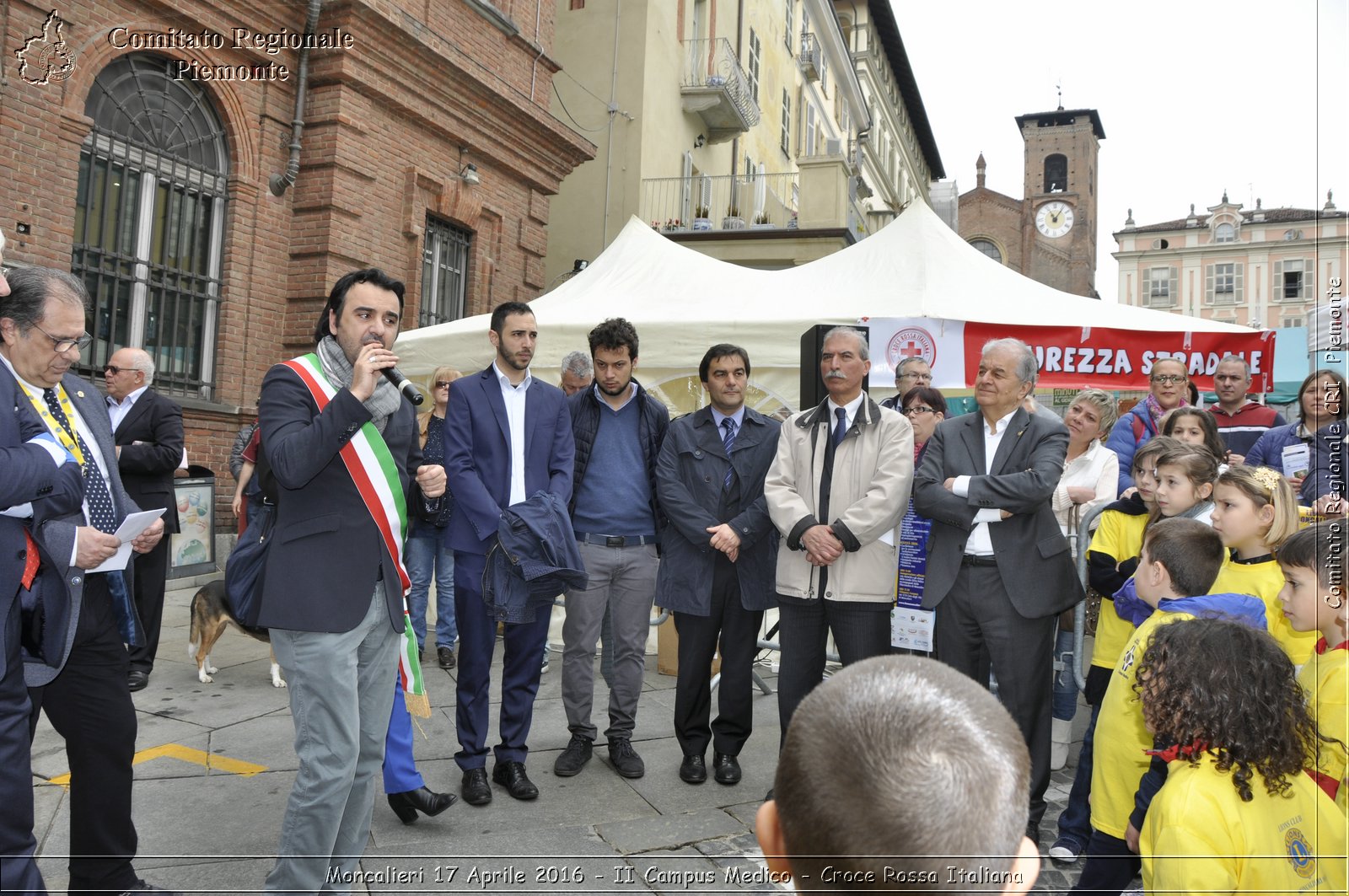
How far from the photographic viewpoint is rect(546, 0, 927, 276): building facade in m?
16.1

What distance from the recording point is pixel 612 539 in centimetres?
452

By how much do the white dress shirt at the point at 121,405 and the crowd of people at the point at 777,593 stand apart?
0.6 inches

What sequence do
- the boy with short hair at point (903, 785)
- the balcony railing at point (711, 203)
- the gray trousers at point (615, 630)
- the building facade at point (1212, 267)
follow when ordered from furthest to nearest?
the building facade at point (1212, 267) < the balcony railing at point (711, 203) < the gray trousers at point (615, 630) < the boy with short hair at point (903, 785)

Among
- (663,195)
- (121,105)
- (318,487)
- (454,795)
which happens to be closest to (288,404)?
(318,487)

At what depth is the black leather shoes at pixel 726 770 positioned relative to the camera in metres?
4.38

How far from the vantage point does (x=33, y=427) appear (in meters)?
2.68

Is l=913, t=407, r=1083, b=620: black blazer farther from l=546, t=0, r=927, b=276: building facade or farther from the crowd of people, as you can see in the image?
l=546, t=0, r=927, b=276: building facade

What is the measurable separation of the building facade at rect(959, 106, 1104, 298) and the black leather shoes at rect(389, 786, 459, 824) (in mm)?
63640

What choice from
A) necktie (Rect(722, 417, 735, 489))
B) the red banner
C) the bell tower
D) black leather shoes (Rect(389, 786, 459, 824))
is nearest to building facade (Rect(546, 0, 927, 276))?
the red banner

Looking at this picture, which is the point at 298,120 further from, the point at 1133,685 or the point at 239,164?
the point at 1133,685

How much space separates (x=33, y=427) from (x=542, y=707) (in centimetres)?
346

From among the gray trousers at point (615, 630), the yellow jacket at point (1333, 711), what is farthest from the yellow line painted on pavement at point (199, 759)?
the yellow jacket at point (1333, 711)

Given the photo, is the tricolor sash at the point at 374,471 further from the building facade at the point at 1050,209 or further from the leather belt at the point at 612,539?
the building facade at the point at 1050,209

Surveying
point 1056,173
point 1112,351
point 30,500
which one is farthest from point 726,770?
point 1056,173
